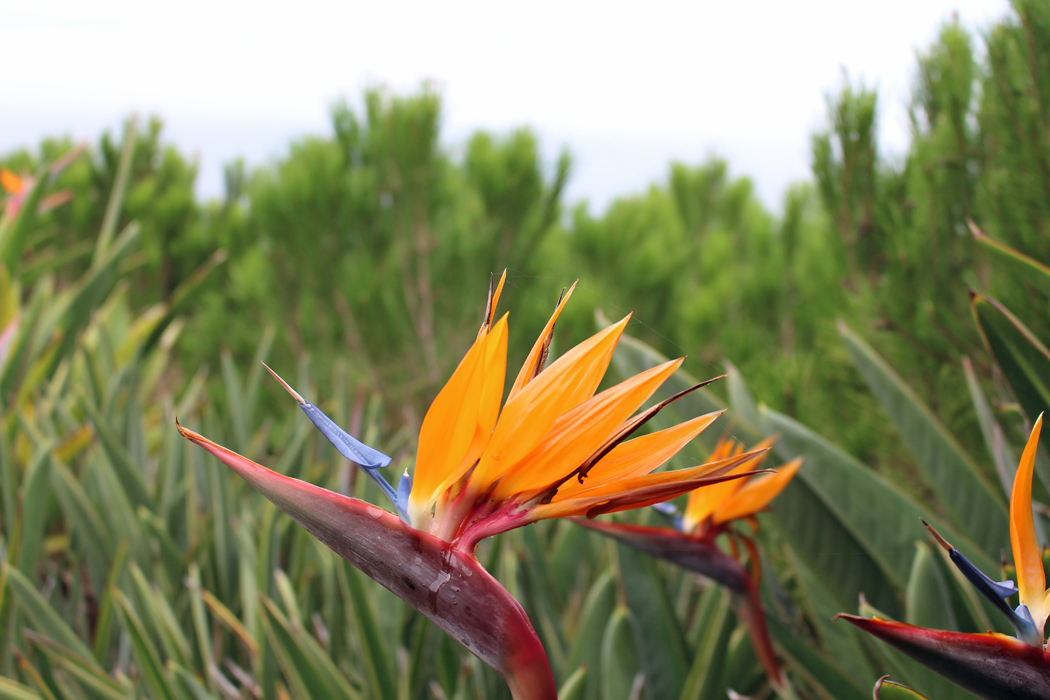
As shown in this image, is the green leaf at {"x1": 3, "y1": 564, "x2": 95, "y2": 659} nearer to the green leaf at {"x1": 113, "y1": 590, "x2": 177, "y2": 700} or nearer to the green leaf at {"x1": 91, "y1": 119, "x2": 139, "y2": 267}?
the green leaf at {"x1": 113, "y1": 590, "x2": 177, "y2": 700}

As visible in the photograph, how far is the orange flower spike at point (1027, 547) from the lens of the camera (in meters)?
0.22

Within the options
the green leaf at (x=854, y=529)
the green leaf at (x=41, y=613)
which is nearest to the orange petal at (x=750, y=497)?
the green leaf at (x=854, y=529)

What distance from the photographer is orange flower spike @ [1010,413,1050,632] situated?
22 centimetres

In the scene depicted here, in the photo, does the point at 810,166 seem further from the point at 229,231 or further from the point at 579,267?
the point at 229,231

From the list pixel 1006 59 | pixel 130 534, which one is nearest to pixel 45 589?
pixel 130 534

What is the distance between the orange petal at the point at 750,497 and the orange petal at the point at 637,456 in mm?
183

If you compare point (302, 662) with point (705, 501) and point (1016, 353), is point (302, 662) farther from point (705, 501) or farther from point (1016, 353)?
point (1016, 353)

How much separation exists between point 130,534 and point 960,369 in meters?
0.90

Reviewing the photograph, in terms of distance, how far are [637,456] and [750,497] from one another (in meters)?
0.20

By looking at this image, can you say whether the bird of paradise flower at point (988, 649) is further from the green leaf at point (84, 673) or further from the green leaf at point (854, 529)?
the green leaf at point (84, 673)

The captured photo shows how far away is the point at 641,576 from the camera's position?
0.60 m

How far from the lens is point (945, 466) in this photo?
55 cm

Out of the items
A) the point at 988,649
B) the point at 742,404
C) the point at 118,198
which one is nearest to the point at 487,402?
the point at 988,649

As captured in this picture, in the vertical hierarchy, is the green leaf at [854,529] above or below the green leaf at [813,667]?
above
